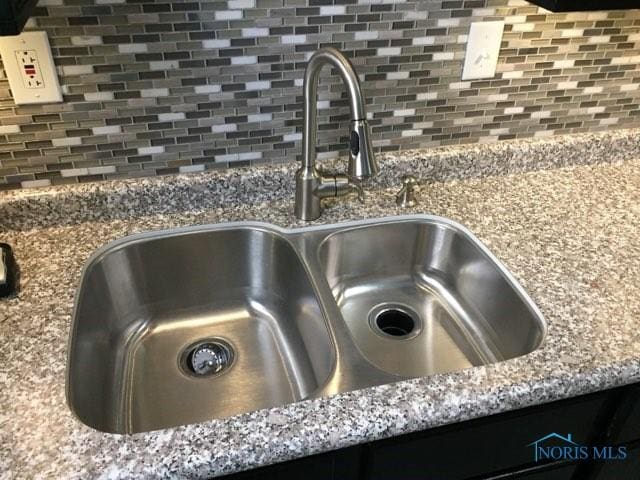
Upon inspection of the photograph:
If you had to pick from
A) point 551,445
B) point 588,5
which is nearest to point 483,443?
point 551,445

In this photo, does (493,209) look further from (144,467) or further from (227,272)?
(144,467)

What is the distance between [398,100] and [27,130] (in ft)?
2.29

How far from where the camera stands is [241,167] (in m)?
1.11

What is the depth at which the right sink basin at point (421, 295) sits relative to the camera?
1009 mm

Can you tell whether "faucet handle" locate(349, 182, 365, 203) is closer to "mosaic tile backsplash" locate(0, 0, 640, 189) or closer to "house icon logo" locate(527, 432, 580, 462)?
"mosaic tile backsplash" locate(0, 0, 640, 189)

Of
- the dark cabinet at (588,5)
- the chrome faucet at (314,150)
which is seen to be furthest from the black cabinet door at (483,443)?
the dark cabinet at (588,5)

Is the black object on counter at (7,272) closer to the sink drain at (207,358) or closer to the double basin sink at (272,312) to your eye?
the double basin sink at (272,312)

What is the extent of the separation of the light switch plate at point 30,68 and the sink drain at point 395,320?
709 mm

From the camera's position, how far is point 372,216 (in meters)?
1.10

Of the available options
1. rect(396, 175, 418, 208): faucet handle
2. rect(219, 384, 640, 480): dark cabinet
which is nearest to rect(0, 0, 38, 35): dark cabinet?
rect(219, 384, 640, 480): dark cabinet

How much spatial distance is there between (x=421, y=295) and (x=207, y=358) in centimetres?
45

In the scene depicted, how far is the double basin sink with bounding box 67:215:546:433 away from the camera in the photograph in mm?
930

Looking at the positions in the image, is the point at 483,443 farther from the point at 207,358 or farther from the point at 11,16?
the point at 11,16

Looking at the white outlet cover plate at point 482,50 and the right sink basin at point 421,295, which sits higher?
the white outlet cover plate at point 482,50
